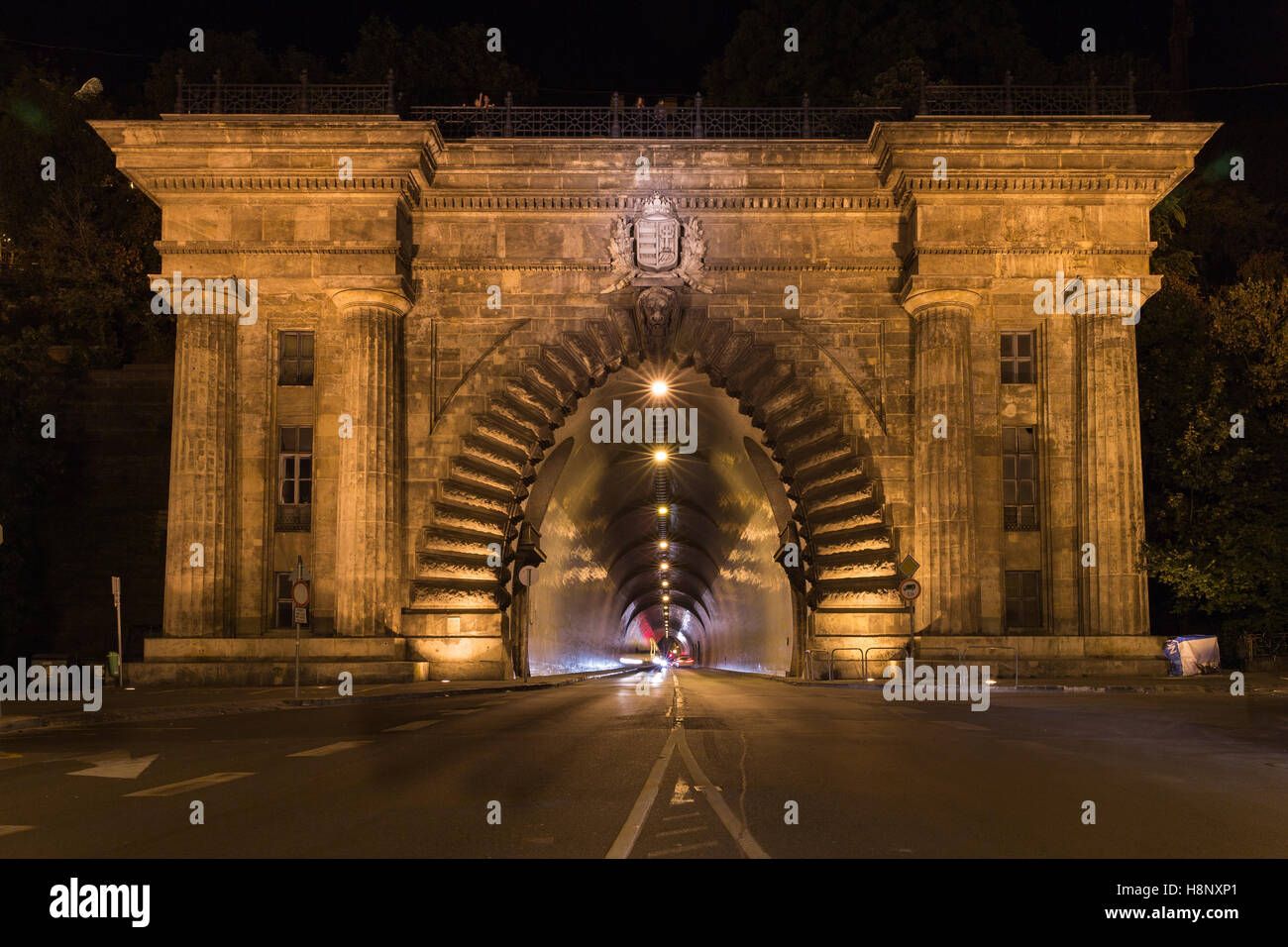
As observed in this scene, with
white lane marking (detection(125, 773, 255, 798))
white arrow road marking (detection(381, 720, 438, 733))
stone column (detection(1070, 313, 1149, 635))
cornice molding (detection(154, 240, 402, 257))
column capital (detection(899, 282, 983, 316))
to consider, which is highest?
cornice molding (detection(154, 240, 402, 257))

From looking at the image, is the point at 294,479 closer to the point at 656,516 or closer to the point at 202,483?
the point at 202,483

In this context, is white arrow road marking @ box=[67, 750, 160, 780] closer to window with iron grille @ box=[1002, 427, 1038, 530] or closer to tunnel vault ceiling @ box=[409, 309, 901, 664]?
tunnel vault ceiling @ box=[409, 309, 901, 664]

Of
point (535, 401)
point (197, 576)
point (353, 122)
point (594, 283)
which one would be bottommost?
point (197, 576)

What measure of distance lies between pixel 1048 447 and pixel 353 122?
19266 mm

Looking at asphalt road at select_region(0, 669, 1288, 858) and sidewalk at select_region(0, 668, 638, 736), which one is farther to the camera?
sidewalk at select_region(0, 668, 638, 736)

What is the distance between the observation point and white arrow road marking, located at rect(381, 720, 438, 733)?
18141mm

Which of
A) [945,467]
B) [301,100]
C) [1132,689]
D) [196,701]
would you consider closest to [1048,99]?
[945,467]

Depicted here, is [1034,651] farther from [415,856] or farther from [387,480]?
[415,856]

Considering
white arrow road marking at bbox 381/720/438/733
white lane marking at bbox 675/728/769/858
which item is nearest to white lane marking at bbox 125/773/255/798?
white lane marking at bbox 675/728/769/858

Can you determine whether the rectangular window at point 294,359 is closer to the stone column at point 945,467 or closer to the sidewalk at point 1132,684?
the sidewalk at point 1132,684

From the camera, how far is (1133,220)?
3269cm

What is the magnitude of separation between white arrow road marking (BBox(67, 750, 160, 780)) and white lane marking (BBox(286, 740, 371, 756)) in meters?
1.62

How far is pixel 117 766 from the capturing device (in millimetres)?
13656

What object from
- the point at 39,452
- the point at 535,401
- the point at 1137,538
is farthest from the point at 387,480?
the point at 1137,538
